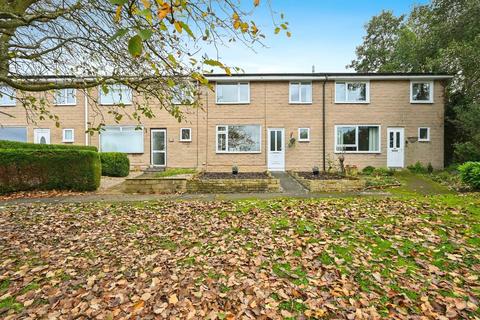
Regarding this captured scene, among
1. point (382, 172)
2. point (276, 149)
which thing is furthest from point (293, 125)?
point (382, 172)

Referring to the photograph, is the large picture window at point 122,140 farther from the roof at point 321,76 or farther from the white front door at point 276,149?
the white front door at point 276,149

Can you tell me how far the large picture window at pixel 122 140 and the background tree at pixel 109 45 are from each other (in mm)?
10952

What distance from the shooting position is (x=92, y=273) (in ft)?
11.6

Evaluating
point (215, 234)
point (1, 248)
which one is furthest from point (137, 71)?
point (1, 248)

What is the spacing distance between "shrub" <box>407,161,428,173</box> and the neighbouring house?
31 centimetres

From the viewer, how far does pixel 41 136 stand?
16.2 meters

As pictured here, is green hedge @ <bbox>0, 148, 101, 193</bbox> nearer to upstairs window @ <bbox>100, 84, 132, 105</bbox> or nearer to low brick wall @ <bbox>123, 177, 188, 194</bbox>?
low brick wall @ <bbox>123, 177, 188, 194</bbox>

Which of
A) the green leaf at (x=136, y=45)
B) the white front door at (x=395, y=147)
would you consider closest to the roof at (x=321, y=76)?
the white front door at (x=395, y=147)

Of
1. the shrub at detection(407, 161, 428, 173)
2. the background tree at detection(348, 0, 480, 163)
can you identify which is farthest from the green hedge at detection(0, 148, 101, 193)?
the background tree at detection(348, 0, 480, 163)

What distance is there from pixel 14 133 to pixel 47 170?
9.37 meters

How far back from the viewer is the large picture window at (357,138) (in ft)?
50.8

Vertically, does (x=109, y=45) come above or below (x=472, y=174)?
above

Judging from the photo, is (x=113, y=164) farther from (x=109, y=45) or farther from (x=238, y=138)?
(x=109, y=45)

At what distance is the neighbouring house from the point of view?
15273 millimetres
